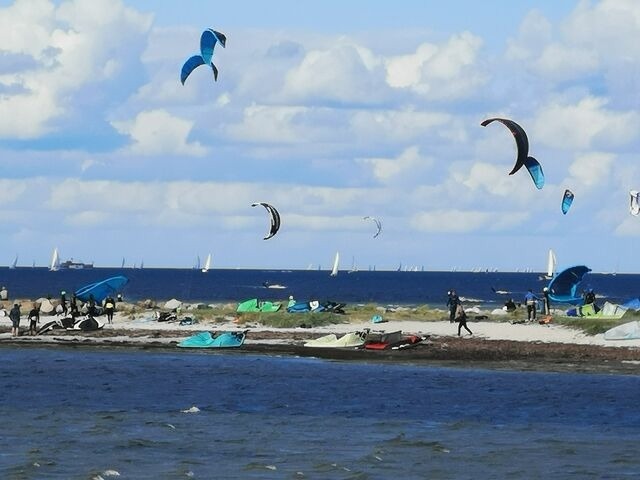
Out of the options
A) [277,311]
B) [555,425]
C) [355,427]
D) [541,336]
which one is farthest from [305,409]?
[277,311]

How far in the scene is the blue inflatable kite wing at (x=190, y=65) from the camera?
170 ft

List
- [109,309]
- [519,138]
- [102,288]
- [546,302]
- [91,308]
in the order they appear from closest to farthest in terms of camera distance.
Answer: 1. [519,138]
2. [91,308]
3. [109,309]
4. [546,302]
5. [102,288]

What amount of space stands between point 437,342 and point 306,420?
55.2 ft

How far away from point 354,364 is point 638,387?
34.8 feet

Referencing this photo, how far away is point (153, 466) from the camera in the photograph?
81.9 ft

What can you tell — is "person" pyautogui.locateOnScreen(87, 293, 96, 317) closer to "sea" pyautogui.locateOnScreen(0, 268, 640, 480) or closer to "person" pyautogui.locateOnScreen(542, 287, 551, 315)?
"sea" pyautogui.locateOnScreen(0, 268, 640, 480)

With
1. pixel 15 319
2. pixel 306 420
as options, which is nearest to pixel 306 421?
pixel 306 420

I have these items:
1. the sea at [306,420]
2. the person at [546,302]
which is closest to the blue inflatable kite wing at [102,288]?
the sea at [306,420]

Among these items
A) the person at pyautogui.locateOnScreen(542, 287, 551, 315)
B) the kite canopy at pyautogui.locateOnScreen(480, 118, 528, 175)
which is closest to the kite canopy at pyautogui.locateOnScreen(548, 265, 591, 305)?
the person at pyautogui.locateOnScreen(542, 287, 551, 315)

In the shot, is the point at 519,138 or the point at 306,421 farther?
the point at 519,138

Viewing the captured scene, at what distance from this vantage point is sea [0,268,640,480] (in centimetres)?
2517

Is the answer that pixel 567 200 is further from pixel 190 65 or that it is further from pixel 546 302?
pixel 190 65

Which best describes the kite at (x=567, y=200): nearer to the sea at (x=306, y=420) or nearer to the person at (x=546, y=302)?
the person at (x=546, y=302)

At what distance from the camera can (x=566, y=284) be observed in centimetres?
6006
